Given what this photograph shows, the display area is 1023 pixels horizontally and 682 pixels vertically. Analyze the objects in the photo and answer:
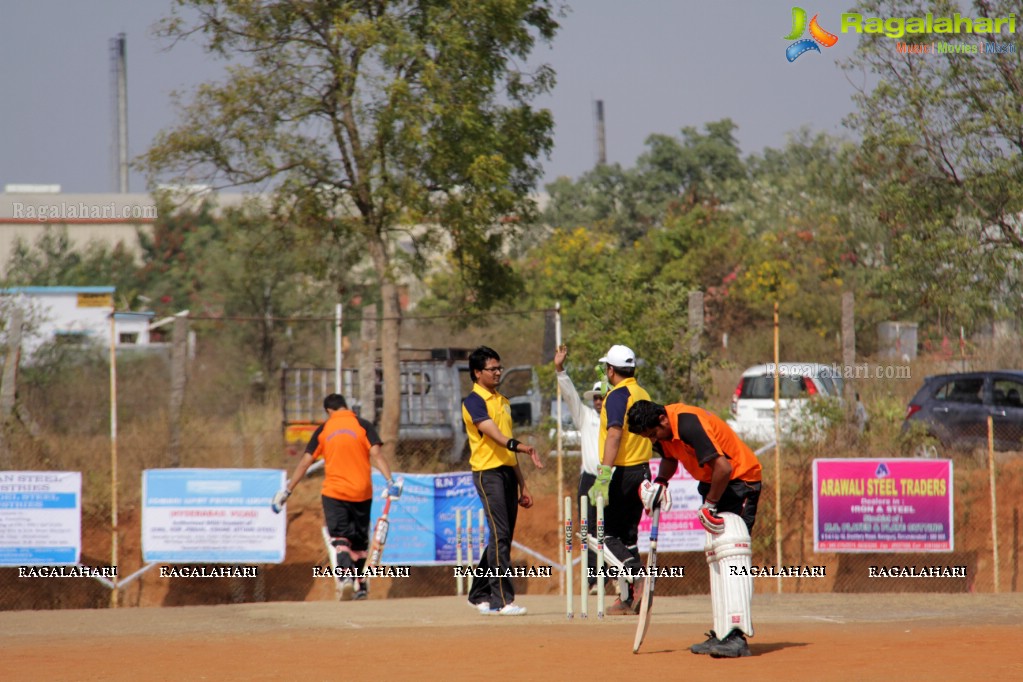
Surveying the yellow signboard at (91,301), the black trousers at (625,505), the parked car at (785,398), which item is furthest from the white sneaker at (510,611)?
the yellow signboard at (91,301)

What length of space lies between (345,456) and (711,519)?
530cm

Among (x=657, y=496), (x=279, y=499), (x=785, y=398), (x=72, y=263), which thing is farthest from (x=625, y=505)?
(x=72, y=263)

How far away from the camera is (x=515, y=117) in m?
18.1

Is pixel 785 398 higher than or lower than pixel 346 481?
higher

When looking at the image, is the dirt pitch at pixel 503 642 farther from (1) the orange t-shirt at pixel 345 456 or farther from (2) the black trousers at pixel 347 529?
(1) the orange t-shirt at pixel 345 456

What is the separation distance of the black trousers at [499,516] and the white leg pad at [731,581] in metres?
2.54

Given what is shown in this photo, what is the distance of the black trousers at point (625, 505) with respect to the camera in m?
9.93

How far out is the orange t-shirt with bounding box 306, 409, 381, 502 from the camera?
39.8 feet

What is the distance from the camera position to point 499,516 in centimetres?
996

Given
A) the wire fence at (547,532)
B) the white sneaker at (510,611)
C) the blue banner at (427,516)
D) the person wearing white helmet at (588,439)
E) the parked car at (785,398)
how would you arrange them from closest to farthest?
the white sneaker at (510,611) < the person wearing white helmet at (588,439) < the blue banner at (427,516) < the wire fence at (547,532) < the parked car at (785,398)

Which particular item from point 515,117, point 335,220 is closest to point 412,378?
point 335,220

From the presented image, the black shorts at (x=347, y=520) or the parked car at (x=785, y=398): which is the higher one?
the parked car at (x=785, y=398)

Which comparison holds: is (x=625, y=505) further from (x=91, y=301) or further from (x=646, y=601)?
(x=91, y=301)

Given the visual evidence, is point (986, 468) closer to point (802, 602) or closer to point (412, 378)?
point (802, 602)
